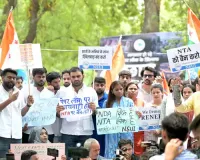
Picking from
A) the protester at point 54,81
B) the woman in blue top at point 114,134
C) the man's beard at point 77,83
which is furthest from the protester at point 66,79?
the man's beard at point 77,83

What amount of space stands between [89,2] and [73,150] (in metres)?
16.9

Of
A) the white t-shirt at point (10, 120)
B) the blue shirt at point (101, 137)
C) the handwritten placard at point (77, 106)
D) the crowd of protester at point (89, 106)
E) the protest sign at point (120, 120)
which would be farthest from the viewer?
the blue shirt at point (101, 137)

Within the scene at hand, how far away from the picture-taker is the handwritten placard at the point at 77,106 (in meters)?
11.8

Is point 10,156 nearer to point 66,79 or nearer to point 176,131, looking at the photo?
point 66,79

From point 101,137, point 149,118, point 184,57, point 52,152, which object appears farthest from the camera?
point 184,57

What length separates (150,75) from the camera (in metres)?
13.0

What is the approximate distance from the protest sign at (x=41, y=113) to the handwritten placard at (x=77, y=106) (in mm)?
191

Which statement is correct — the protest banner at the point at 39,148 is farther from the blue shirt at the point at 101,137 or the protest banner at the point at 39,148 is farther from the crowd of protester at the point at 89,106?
the blue shirt at the point at 101,137

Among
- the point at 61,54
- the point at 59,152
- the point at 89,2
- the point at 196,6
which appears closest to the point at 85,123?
the point at 59,152

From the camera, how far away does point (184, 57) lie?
12.6 m

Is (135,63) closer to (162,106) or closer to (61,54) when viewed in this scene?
(61,54)

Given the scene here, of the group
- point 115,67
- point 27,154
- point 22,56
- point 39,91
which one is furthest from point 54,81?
point 115,67

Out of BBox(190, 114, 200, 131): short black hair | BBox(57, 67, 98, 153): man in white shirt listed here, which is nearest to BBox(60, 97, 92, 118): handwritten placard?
BBox(57, 67, 98, 153): man in white shirt

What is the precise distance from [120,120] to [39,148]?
1.80 meters
